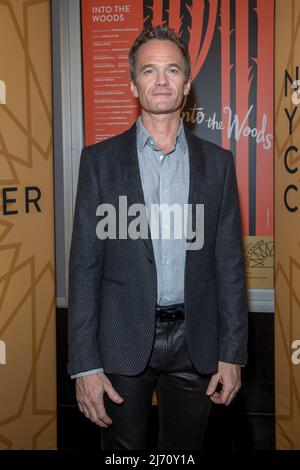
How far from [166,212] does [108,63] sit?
4.76 feet

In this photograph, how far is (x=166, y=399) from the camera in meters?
1.79

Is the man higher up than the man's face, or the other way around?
the man's face

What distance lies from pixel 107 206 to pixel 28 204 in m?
0.81

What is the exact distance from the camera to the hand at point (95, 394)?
1638 mm

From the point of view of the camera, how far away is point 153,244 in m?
1.68

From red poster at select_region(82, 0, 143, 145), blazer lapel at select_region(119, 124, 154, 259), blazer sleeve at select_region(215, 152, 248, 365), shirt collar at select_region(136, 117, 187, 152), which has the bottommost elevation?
blazer sleeve at select_region(215, 152, 248, 365)

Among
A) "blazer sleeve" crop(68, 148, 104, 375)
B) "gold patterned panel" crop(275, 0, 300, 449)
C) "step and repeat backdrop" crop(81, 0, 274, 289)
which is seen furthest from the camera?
"step and repeat backdrop" crop(81, 0, 274, 289)

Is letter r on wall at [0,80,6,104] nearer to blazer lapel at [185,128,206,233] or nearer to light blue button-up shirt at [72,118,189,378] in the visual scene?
light blue button-up shirt at [72,118,189,378]

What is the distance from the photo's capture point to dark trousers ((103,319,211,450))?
1.68 m

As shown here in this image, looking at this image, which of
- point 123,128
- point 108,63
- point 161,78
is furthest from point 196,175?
point 108,63

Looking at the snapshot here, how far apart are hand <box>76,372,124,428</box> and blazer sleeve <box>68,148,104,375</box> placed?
41mm

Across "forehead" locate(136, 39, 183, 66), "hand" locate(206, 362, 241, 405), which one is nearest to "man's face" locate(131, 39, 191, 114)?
"forehead" locate(136, 39, 183, 66)

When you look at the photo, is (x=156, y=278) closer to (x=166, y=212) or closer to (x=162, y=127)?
(x=166, y=212)
